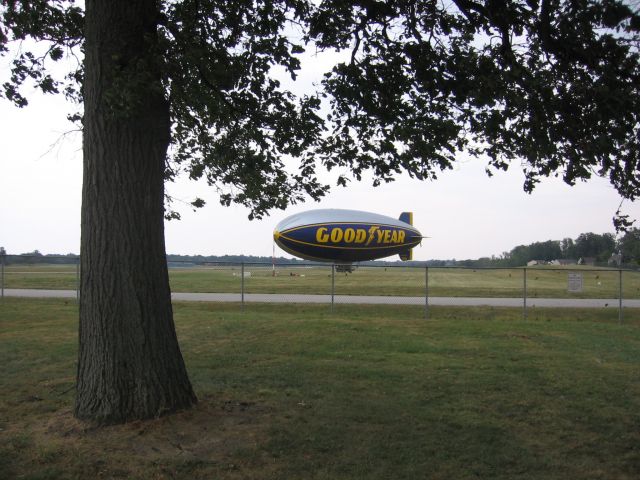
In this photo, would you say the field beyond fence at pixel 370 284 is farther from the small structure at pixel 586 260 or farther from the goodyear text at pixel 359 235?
the goodyear text at pixel 359 235

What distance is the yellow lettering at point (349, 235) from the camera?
107ft

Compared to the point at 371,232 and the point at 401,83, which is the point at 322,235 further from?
the point at 401,83

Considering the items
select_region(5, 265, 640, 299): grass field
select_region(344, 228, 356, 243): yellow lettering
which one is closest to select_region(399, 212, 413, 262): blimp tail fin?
select_region(5, 265, 640, 299): grass field

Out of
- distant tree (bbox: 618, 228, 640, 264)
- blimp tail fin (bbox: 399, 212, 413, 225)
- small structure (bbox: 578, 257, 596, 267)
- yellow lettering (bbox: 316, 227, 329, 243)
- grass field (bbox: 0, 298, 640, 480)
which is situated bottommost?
grass field (bbox: 0, 298, 640, 480)

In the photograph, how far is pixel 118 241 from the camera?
5.04m

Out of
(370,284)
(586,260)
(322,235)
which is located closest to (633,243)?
(370,284)

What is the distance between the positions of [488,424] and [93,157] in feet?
15.3

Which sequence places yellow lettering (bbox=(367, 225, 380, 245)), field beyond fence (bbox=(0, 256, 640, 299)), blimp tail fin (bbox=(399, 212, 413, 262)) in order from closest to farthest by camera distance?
field beyond fence (bbox=(0, 256, 640, 299)), yellow lettering (bbox=(367, 225, 380, 245)), blimp tail fin (bbox=(399, 212, 413, 262))

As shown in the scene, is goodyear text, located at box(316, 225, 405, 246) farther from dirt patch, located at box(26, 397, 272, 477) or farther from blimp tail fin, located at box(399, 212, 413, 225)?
dirt patch, located at box(26, 397, 272, 477)

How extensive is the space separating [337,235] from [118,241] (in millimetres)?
27653

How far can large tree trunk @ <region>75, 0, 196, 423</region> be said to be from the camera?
503cm

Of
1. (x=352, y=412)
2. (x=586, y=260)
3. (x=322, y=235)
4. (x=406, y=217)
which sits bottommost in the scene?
(x=352, y=412)

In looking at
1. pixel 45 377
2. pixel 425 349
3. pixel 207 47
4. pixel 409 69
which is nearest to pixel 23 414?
pixel 45 377

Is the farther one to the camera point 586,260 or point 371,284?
point 586,260
